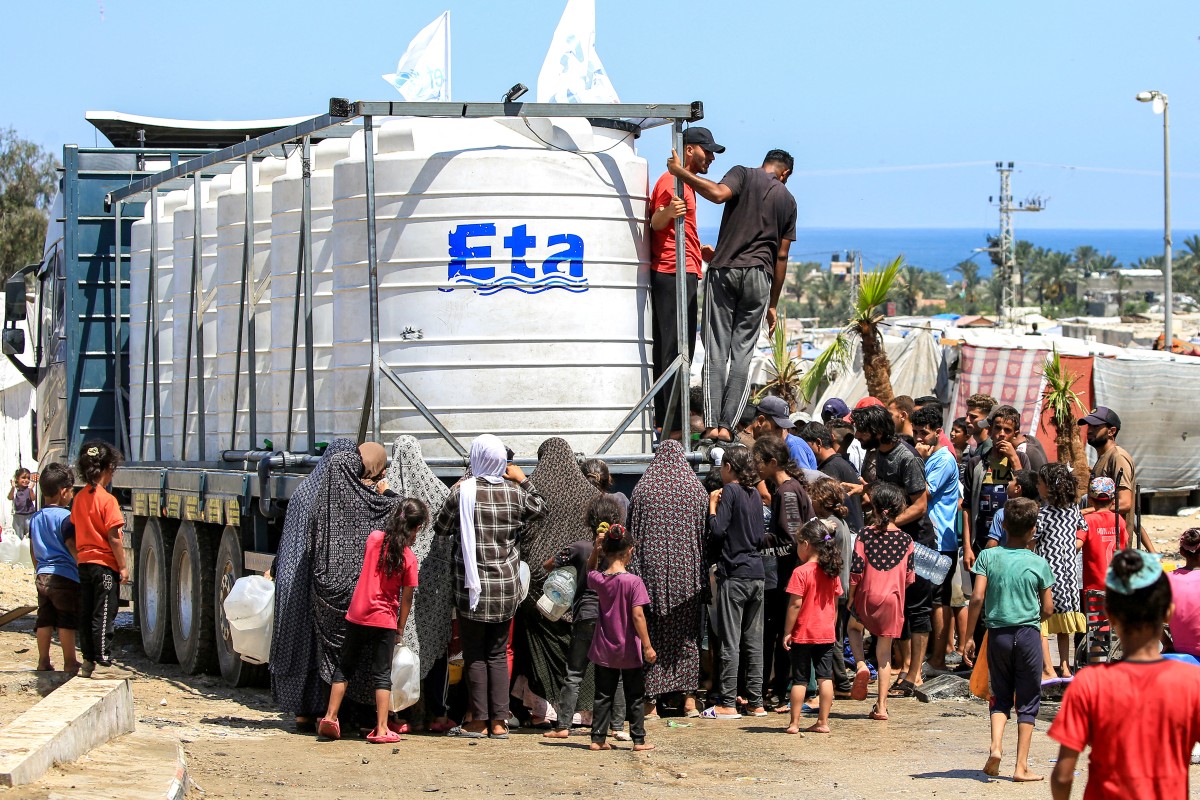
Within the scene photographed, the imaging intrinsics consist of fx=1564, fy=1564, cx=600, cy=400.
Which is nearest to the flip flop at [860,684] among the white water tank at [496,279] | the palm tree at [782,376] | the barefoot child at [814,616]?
the barefoot child at [814,616]

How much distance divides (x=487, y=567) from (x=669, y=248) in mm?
2586

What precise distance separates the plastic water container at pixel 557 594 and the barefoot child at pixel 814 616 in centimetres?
126

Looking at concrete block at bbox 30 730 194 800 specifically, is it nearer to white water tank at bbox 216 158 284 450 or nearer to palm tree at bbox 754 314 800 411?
white water tank at bbox 216 158 284 450

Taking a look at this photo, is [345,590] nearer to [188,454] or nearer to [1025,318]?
[188,454]

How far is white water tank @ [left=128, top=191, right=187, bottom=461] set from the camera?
1350 cm

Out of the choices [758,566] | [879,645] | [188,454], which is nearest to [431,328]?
[758,566]

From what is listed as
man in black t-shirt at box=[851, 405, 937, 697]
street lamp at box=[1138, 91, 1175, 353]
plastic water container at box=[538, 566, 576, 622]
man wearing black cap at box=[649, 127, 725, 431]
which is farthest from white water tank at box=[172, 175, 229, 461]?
street lamp at box=[1138, 91, 1175, 353]

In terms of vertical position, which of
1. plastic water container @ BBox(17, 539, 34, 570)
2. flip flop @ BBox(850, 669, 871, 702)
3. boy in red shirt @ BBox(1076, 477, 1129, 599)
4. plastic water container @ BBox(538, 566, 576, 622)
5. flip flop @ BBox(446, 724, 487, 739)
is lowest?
plastic water container @ BBox(17, 539, 34, 570)

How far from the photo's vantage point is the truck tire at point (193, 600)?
1162 cm

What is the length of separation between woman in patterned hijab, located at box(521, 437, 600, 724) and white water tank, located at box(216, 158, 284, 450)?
3.14 m

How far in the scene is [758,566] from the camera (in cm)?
940

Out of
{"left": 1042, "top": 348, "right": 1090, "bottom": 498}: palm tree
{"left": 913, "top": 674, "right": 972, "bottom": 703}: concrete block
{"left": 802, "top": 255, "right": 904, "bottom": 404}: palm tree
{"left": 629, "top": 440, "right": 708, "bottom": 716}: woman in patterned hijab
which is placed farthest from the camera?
{"left": 1042, "top": 348, "right": 1090, "bottom": 498}: palm tree

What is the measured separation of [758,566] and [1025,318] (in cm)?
5758

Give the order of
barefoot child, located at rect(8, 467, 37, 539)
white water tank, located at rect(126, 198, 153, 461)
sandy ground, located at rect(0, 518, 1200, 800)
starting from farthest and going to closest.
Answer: barefoot child, located at rect(8, 467, 37, 539), white water tank, located at rect(126, 198, 153, 461), sandy ground, located at rect(0, 518, 1200, 800)
